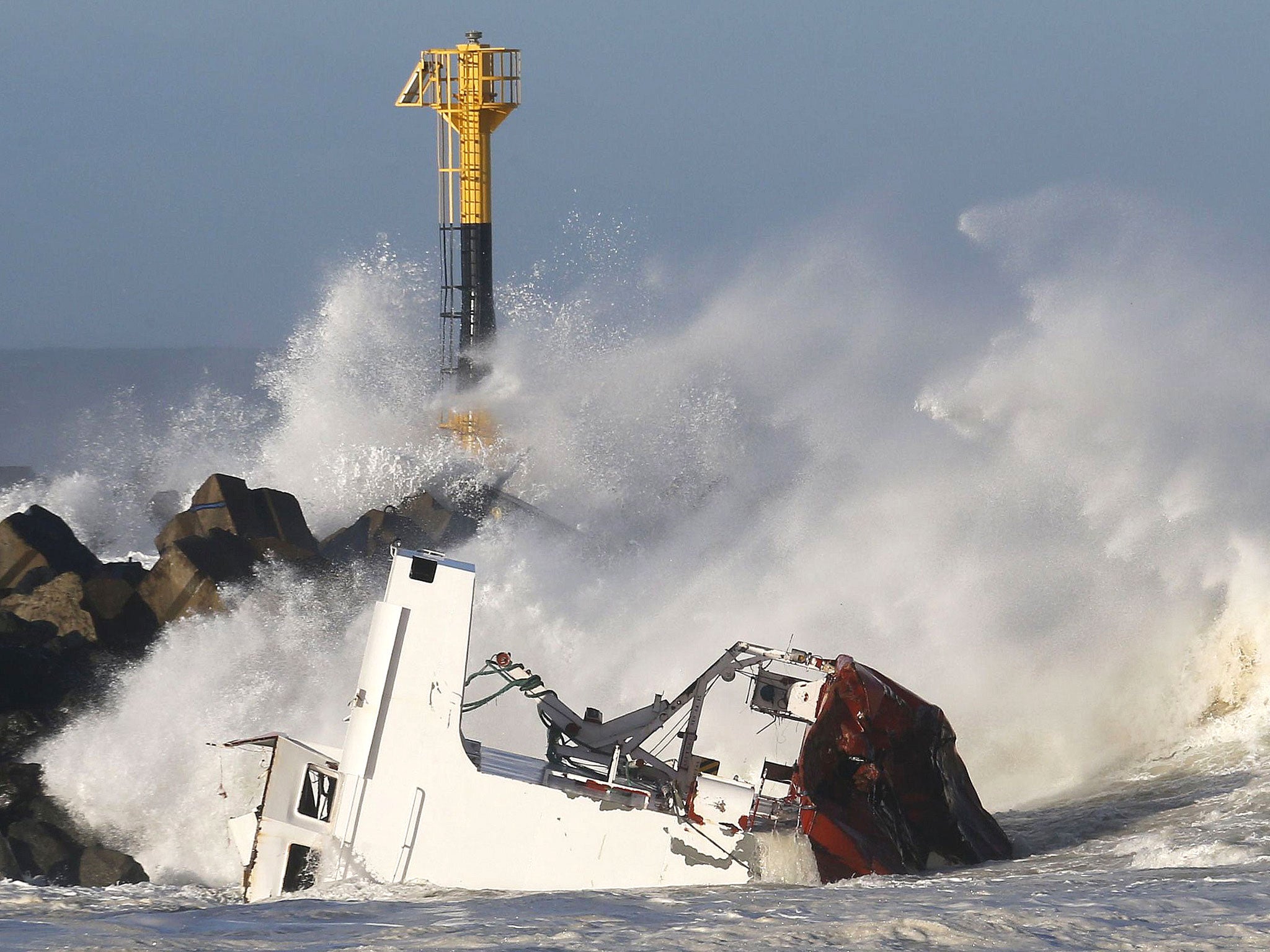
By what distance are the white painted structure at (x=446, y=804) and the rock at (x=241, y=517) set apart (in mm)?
12131

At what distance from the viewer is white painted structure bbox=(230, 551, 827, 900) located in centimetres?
1112

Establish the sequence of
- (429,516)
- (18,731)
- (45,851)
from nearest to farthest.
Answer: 1. (45,851)
2. (18,731)
3. (429,516)

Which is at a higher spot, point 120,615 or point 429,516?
point 429,516

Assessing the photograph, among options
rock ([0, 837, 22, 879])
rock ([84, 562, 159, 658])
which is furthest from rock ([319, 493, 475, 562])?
rock ([0, 837, 22, 879])

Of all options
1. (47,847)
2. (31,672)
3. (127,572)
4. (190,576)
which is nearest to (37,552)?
(127,572)

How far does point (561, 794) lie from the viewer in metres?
11.3

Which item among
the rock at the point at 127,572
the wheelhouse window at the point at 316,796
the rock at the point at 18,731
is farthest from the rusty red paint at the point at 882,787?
the rock at the point at 127,572

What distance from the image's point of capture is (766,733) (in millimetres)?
15602

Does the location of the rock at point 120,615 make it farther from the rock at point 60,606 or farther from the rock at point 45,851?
the rock at point 45,851

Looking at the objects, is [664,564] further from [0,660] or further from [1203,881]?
[1203,881]

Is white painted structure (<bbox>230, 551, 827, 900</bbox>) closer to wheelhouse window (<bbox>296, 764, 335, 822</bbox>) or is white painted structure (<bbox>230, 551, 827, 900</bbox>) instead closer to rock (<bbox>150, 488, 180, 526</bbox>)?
wheelhouse window (<bbox>296, 764, 335, 822</bbox>)

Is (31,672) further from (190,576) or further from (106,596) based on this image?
(190,576)

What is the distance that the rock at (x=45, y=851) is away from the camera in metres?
14.4

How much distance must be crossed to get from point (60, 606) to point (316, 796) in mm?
10260
